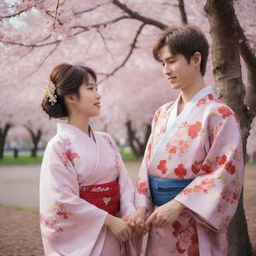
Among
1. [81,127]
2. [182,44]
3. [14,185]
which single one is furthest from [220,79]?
[14,185]

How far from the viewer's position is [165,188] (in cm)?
227

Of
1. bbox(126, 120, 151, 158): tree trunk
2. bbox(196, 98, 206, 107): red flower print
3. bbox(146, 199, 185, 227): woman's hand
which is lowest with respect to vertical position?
bbox(126, 120, 151, 158): tree trunk

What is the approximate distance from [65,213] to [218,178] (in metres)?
0.94

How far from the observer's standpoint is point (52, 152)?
7.41 feet

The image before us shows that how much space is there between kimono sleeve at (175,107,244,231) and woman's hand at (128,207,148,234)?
0.85 ft

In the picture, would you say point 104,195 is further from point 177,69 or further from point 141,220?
point 177,69

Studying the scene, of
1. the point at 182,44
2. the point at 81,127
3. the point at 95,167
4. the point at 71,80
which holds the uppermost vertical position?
the point at 182,44

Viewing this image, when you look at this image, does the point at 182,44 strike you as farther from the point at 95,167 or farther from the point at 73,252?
the point at 73,252

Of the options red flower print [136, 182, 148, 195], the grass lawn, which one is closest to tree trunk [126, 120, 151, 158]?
the grass lawn

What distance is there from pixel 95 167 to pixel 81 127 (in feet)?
1.04

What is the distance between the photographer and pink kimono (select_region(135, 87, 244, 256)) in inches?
83.4

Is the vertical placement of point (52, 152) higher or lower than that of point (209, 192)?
higher

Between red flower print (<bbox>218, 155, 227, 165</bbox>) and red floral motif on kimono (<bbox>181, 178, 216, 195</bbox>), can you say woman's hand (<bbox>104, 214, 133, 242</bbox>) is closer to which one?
red floral motif on kimono (<bbox>181, 178, 216, 195</bbox>)

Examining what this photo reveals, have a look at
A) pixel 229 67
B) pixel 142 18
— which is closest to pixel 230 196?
pixel 229 67
